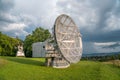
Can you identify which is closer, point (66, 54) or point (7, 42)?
point (66, 54)

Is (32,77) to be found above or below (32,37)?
below

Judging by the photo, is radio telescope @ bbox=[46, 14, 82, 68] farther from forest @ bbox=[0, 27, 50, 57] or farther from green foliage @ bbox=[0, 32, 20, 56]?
green foliage @ bbox=[0, 32, 20, 56]

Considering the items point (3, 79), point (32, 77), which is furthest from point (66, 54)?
point (3, 79)

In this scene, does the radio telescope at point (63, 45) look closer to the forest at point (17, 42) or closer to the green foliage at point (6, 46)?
the forest at point (17, 42)

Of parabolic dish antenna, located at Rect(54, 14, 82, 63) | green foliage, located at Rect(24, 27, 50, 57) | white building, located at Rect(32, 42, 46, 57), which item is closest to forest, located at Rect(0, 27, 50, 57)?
green foliage, located at Rect(24, 27, 50, 57)

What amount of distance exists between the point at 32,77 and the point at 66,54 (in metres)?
9.41

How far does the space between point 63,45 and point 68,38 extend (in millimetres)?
2144

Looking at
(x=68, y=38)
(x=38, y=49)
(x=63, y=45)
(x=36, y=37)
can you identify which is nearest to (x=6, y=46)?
(x=36, y=37)

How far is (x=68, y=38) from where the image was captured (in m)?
35.5

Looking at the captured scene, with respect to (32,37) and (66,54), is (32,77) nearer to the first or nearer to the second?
(66,54)

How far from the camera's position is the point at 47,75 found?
1073 inches

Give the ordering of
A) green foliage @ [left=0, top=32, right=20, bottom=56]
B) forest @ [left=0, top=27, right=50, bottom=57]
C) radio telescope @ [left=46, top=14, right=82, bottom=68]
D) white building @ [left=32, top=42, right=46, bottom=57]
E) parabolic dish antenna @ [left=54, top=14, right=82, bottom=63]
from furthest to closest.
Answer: forest @ [left=0, top=27, right=50, bottom=57] → green foliage @ [left=0, top=32, right=20, bottom=56] → white building @ [left=32, top=42, right=46, bottom=57] → parabolic dish antenna @ [left=54, top=14, right=82, bottom=63] → radio telescope @ [left=46, top=14, right=82, bottom=68]

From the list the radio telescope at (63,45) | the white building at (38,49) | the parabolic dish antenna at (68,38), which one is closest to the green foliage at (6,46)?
the white building at (38,49)

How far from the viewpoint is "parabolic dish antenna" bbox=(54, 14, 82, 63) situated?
110 feet
